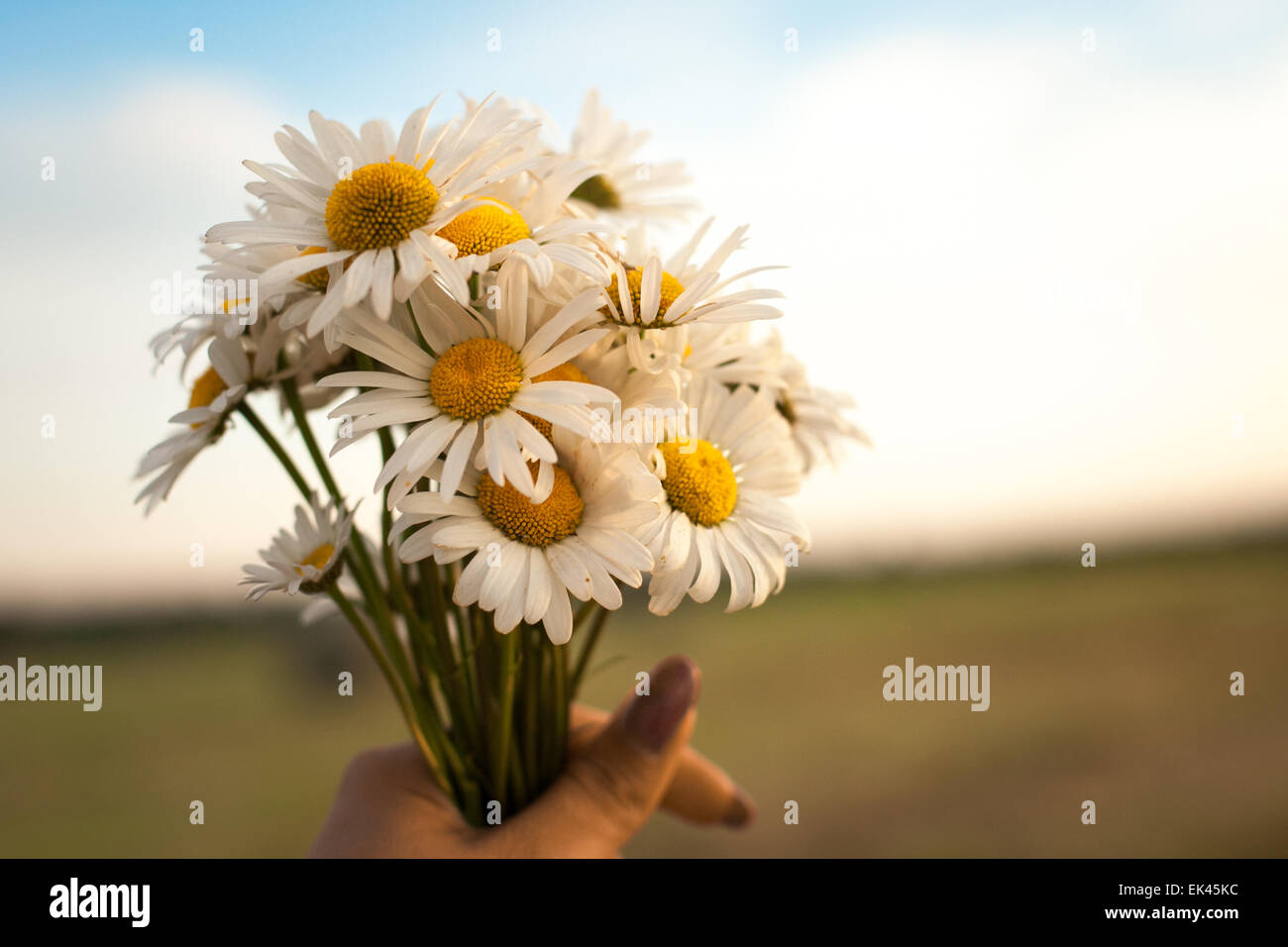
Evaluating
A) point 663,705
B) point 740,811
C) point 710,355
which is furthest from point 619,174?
point 740,811

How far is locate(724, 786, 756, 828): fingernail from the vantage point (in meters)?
1.15

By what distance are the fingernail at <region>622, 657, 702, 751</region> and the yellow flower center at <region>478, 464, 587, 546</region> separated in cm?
38

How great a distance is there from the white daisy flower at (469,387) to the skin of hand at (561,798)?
416mm

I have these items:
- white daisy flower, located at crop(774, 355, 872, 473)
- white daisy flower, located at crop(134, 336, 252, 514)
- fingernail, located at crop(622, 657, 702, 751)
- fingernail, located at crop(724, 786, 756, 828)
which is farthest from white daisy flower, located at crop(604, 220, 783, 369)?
fingernail, located at crop(724, 786, 756, 828)

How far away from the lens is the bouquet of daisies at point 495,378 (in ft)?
1.76

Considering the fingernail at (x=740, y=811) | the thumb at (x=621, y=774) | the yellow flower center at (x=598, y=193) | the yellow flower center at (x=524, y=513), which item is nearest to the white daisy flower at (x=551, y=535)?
the yellow flower center at (x=524, y=513)

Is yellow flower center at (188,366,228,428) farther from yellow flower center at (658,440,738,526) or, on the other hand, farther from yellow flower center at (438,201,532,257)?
yellow flower center at (658,440,738,526)

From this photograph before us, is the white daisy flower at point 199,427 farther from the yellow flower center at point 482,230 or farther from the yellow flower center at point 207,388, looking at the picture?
the yellow flower center at point 482,230

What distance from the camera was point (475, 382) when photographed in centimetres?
56

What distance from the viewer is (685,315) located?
0.58 m

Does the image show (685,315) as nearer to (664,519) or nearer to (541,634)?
(664,519)

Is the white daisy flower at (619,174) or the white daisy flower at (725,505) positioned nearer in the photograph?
the white daisy flower at (725,505)

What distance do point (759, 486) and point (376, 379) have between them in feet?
1.11
